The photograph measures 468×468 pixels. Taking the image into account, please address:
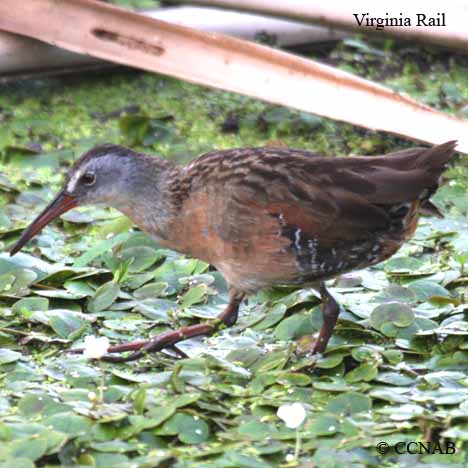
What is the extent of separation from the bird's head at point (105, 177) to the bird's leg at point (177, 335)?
630 millimetres

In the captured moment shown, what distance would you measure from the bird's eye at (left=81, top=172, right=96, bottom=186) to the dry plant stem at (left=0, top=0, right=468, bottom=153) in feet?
5.28

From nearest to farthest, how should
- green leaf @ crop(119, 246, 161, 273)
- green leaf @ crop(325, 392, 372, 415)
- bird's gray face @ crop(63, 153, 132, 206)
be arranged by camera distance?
green leaf @ crop(325, 392, 372, 415) → bird's gray face @ crop(63, 153, 132, 206) → green leaf @ crop(119, 246, 161, 273)

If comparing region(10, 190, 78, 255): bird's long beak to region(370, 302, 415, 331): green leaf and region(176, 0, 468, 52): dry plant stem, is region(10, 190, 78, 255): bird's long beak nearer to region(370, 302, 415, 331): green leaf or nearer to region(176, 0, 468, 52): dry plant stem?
region(370, 302, 415, 331): green leaf

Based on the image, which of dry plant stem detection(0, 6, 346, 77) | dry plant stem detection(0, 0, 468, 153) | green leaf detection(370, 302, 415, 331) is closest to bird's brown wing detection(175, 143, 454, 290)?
green leaf detection(370, 302, 415, 331)

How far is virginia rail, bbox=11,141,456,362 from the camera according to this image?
4.93 meters

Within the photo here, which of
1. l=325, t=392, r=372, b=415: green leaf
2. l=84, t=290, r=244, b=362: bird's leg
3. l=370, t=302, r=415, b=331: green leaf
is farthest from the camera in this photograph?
l=370, t=302, r=415, b=331: green leaf

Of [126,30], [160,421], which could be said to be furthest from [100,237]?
[160,421]

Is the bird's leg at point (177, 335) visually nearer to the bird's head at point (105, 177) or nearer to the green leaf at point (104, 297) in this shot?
the green leaf at point (104, 297)

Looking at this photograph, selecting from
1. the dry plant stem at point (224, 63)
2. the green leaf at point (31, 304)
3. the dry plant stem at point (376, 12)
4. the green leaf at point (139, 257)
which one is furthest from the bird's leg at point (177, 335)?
the dry plant stem at point (376, 12)

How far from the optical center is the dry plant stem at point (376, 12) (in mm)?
7066

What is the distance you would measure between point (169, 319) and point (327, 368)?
804 mm

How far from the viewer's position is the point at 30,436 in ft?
14.0

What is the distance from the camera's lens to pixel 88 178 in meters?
5.38

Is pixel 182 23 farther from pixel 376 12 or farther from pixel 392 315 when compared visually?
pixel 392 315
